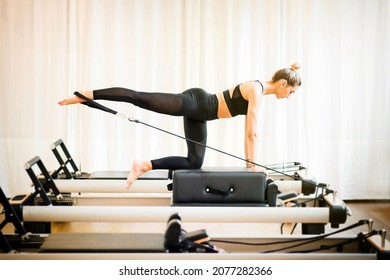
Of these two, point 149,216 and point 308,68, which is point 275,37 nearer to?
point 308,68

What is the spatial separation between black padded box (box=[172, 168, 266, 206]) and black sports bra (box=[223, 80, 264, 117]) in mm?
457

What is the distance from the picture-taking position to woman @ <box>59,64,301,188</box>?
3.01 m

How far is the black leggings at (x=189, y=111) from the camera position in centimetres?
306

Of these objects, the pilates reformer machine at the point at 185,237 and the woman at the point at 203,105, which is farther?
the woman at the point at 203,105

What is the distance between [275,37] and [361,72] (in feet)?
2.59

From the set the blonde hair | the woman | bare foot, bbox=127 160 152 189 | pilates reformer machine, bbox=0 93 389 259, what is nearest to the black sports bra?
the woman

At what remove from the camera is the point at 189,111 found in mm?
3098

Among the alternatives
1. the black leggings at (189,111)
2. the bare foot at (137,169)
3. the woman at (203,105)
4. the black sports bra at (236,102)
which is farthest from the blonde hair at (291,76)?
the bare foot at (137,169)

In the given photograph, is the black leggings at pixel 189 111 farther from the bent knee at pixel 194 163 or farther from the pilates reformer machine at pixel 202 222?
the pilates reformer machine at pixel 202 222

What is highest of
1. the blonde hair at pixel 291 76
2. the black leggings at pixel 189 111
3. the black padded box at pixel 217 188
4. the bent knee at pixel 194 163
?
the blonde hair at pixel 291 76

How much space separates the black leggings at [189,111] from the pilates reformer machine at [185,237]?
1.16 ft

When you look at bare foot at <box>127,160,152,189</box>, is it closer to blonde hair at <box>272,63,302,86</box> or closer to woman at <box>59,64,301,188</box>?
woman at <box>59,64,301,188</box>

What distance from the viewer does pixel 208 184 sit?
275 centimetres

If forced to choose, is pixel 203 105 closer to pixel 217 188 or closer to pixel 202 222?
pixel 217 188
